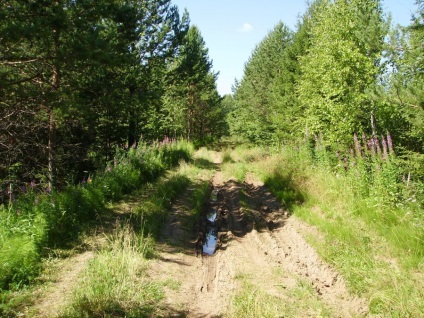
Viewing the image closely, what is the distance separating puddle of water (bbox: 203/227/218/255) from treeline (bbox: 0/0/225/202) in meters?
4.87

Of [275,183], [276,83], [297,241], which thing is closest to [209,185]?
[275,183]

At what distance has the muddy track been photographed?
4.73m

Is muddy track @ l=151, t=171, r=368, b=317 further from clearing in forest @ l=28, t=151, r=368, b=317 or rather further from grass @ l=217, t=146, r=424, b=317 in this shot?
grass @ l=217, t=146, r=424, b=317

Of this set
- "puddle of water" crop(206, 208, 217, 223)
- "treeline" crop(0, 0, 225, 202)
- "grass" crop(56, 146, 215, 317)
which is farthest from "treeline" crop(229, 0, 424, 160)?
"treeline" crop(0, 0, 225, 202)

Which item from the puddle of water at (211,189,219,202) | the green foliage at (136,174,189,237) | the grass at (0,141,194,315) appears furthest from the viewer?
the puddle of water at (211,189,219,202)

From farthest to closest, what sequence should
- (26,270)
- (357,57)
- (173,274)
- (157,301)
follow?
(357,57)
(173,274)
(26,270)
(157,301)

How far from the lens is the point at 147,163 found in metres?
13.5

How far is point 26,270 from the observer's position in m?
5.12

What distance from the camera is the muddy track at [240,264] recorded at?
4.73m

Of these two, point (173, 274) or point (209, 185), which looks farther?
point (209, 185)

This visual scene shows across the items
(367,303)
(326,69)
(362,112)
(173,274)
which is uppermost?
(326,69)

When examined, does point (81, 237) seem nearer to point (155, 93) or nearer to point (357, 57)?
point (155, 93)

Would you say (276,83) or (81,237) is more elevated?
(276,83)

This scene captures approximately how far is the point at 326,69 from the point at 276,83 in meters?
10.7
